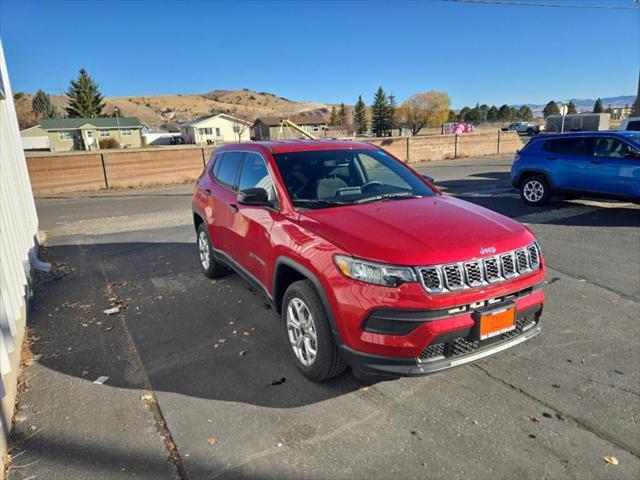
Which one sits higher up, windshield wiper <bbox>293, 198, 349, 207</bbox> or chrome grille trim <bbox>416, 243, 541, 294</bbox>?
windshield wiper <bbox>293, 198, 349, 207</bbox>

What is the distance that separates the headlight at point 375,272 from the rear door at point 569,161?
8684mm

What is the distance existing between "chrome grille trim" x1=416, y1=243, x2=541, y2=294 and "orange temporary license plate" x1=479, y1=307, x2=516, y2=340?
0.21 m

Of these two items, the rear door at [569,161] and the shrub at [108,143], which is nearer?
the rear door at [569,161]

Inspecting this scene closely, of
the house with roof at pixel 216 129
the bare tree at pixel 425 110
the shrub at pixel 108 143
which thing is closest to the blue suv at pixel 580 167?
the shrub at pixel 108 143

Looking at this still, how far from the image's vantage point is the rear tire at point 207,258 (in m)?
5.53

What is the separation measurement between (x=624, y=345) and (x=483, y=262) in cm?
214

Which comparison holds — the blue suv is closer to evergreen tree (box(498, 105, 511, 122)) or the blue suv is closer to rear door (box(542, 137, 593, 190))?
rear door (box(542, 137, 593, 190))

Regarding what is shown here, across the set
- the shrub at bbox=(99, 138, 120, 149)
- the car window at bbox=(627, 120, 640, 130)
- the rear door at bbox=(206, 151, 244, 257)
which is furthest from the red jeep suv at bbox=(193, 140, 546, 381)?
the shrub at bbox=(99, 138, 120, 149)

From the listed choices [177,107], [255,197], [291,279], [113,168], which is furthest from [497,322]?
[177,107]

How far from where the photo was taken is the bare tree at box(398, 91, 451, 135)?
10019 cm

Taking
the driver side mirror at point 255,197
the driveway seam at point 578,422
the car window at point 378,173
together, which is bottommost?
the driveway seam at point 578,422

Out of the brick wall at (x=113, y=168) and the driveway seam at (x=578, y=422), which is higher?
the brick wall at (x=113, y=168)

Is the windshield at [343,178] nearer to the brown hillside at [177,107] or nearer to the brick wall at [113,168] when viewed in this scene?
the brick wall at [113,168]

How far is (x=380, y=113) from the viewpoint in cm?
9300
